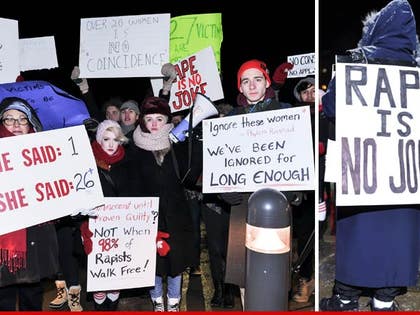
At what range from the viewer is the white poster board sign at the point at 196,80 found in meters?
5.62

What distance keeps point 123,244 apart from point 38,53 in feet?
8.93

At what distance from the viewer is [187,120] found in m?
4.26

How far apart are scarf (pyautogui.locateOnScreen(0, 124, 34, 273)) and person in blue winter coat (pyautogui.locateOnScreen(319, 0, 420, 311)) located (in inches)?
75.5

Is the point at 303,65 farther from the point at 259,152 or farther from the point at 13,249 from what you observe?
the point at 13,249

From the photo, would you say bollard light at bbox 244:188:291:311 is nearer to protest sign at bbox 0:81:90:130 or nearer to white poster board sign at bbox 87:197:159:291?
white poster board sign at bbox 87:197:159:291

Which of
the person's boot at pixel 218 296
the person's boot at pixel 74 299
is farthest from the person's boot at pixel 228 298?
the person's boot at pixel 74 299

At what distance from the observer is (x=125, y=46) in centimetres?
570

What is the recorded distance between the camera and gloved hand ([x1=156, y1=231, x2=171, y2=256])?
420 centimetres

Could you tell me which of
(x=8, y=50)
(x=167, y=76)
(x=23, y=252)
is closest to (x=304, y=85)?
(x=167, y=76)

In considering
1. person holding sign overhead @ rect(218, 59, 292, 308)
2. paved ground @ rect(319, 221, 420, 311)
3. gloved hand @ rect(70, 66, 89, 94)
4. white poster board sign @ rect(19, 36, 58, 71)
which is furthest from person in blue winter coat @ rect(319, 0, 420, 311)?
white poster board sign @ rect(19, 36, 58, 71)

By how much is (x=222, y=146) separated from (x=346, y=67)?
1.15 metres

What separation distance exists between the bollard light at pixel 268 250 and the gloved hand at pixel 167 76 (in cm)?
199

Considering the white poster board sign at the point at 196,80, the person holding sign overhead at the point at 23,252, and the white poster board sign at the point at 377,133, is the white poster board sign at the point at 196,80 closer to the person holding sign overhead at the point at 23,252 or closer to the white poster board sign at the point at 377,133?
the person holding sign overhead at the point at 23,252

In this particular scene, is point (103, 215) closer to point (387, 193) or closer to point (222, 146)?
point (222, 146)
